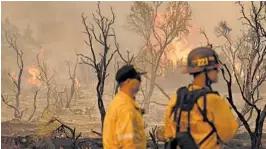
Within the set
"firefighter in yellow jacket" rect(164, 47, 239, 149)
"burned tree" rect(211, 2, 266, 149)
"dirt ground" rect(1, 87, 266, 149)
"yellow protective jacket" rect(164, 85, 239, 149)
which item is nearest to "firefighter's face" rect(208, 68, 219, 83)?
"firefighter in yellow jacket" rect(164, 47, 239, 149)

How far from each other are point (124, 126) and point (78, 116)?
72.8 feet

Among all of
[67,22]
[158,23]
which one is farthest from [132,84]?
[67,22]

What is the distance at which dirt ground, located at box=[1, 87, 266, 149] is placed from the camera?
59.9 ft

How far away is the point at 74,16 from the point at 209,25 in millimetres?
18944

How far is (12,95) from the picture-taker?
31.2m

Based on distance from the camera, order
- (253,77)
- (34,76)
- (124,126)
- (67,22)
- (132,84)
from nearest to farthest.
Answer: (124,126), (132,84), (253,77), (34,76), (67,22)

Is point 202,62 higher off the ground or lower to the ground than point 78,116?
higher

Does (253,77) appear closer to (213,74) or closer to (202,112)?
(213,74)

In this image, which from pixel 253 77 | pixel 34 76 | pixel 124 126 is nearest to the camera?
pixel 124 126

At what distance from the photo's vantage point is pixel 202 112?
126 inches

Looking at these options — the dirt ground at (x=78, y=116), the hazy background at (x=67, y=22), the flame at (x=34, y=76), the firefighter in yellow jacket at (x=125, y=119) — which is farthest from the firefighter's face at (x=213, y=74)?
the hazy background at (x=67, y=22)

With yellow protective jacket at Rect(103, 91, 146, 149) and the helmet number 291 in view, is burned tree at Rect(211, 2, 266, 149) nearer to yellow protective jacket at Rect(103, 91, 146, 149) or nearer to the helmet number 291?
yellow protective jacket at Rect(103, 91, 146, 149)

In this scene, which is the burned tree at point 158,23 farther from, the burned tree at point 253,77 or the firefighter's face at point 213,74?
the firefighter's face at point 213,74

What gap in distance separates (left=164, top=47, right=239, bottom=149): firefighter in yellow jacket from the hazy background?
42.0m
